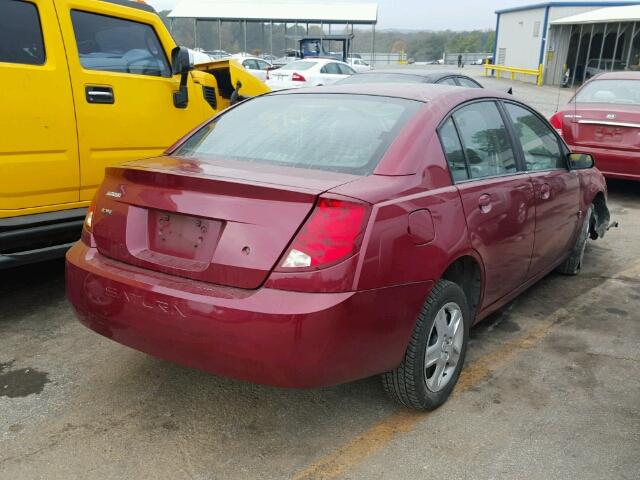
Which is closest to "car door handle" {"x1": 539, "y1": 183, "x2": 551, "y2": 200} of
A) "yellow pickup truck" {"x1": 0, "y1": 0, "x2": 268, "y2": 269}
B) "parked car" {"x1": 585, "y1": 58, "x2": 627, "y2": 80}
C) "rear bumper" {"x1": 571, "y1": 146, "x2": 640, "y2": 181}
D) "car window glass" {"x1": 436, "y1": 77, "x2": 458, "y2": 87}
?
"yellow pickup truck" {"x1": 0, "y1": 0, "x2": 268, "y2": 269}

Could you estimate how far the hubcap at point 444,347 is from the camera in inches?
113

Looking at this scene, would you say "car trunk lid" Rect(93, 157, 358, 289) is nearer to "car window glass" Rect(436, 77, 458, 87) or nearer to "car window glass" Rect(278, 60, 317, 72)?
"car window glass" Rect(436, 77, 458, 87)

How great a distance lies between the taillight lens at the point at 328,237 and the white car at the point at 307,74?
667 inches

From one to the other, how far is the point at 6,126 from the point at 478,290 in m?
2.88

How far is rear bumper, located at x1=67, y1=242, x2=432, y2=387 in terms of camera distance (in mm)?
2277

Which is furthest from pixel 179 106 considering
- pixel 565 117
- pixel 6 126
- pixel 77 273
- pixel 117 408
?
pixel 565 117

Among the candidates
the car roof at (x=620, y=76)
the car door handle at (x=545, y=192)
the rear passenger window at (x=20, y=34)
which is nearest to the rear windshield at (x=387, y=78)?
the car roof at (x=620, y=76)

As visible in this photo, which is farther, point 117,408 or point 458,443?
point 117,408

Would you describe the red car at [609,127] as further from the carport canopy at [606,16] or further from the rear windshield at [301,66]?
the carport canopy at [606,16]

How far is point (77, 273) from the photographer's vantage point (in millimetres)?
2795

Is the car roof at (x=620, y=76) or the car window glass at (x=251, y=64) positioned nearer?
the car roof at (x=620, y=76)

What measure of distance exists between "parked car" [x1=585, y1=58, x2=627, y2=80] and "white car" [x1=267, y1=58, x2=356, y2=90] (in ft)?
54.8

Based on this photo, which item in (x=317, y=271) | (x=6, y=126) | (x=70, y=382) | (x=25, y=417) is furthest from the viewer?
(x=6, y=126)

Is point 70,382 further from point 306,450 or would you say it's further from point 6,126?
point 6,126
